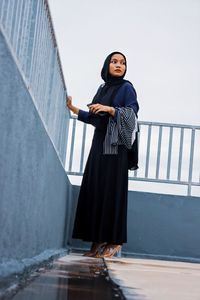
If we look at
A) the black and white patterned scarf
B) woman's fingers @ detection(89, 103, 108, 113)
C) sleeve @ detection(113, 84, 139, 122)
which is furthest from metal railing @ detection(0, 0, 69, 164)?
sleeve @ detection(113, 84, 139, 122)

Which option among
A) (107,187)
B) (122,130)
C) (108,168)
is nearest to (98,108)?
(122,130)

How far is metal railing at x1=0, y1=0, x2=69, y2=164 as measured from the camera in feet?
7.39

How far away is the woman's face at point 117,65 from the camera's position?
215 inches

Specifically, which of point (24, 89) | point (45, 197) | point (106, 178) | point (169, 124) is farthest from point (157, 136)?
point (24, 89)

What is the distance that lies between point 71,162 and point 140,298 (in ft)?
16.9

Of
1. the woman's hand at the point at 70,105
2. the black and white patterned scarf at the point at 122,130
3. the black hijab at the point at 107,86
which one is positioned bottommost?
the black and white patterned scarf at the point at 122,130

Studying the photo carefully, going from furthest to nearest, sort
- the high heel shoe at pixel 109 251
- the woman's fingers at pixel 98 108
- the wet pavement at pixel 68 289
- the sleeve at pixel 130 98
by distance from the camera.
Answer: the high heel shoe at pixel 109 251, the sleeve at pixel 130 98, the woman's fingers at pixel 98 108, the wet pavement at pixel 68 289

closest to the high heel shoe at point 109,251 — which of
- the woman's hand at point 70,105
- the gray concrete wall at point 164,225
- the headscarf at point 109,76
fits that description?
the woman's hand at point 70,105

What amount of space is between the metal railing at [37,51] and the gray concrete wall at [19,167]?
106 mm

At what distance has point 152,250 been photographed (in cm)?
714

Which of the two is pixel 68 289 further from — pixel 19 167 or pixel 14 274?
pixel 19 167

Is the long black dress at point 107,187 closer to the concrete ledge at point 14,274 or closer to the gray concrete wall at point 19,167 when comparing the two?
the gray concrete wall at point 19,167

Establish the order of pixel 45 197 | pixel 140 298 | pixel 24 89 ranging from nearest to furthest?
pixel 140 298 → pixel 24 89 → pixel 45 197

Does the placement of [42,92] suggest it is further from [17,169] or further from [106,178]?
[106,178]
